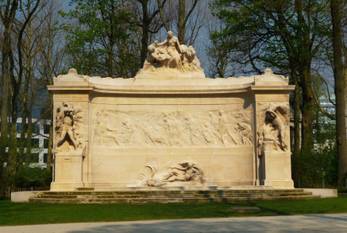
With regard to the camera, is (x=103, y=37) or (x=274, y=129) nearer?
(x=274, y=129)

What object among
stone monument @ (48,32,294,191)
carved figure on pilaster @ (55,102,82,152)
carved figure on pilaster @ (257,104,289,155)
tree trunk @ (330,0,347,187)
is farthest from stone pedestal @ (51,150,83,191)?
tree trunk @ (330,0,347,187)

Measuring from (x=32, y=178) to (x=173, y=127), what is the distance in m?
12.8

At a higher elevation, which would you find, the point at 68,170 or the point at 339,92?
the point at 339,92

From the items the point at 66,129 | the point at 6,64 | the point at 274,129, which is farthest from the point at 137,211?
the point at 6,64

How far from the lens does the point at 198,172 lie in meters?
23.9

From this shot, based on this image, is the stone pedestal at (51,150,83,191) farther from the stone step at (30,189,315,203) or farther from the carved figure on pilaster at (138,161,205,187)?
the carved figure on pilaster at (138,161,205,187)

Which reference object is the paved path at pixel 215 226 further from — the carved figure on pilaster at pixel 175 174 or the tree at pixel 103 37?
the tree at pixel 103 37

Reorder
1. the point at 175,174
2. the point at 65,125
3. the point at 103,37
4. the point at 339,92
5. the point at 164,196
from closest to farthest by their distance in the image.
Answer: the point at 164,196, the point at 65,125, the point at 175,174, the point at 339,92, the point at 103,37

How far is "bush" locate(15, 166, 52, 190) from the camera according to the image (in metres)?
33.5

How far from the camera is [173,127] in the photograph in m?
24.6

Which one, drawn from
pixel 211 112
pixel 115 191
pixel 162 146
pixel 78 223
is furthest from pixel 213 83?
pixel 78 223

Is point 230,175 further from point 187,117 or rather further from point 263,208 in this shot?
point 263,208

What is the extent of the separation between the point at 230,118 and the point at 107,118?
4892 mm

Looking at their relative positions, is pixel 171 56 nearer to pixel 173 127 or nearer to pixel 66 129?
pixel 173 127
